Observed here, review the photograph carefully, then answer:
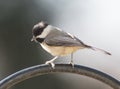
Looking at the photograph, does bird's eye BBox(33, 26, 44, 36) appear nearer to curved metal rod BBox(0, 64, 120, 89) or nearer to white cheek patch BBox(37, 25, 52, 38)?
white cheek patch BBox(37, 25, 52, 38)

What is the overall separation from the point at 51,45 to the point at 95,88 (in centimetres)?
567

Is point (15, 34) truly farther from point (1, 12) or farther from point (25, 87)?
point (25, 87)

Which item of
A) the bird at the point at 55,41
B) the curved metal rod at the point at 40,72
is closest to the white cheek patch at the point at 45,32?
the bird at the point at 55,41

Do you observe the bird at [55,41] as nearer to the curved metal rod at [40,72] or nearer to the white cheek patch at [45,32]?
the white cheek patch at [45,32]

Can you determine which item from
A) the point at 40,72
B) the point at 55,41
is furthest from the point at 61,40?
the point at 40,72

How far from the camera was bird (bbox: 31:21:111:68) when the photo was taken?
3.97m

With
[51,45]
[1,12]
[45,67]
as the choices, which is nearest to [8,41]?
[1,12]

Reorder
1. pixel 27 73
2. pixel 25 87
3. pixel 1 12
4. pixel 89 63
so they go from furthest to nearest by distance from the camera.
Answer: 1. pixel 1 12
2. pixel 89 63
3. pixel 25 87
4. pixel 27 73

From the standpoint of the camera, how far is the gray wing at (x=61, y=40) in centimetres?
400

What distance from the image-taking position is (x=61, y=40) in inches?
159

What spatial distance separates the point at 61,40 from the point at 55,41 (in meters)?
0.08

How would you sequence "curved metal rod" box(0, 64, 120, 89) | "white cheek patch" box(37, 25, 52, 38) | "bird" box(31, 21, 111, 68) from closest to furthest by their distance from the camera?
"curved metal rod" box(0, 64, 120, 89) < "bird" box(31, 21, 111, 68) < "white cheek patch" box(37, 25, 52, 38)

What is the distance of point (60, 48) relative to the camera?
13.1ft

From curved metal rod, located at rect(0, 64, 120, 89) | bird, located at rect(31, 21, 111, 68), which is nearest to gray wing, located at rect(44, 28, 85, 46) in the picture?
bird, located at rect(31, 21, 111, 68)
